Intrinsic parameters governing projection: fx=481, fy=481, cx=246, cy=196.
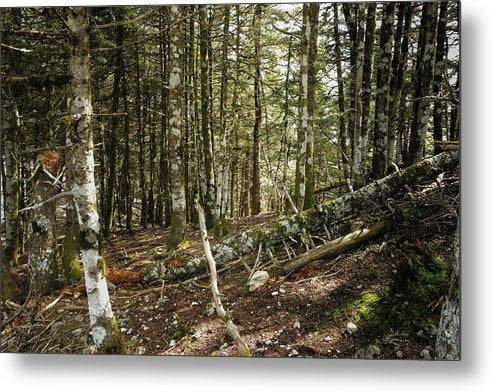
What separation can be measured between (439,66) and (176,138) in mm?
1874

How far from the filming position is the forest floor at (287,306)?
3.12 m

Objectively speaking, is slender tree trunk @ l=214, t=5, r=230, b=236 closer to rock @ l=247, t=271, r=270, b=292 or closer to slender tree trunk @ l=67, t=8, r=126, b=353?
rock @ l=247, t=271, r=270, b=292

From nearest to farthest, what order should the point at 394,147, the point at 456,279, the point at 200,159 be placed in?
the point at 456,279 < the point at 394,147 < the point at 200,159

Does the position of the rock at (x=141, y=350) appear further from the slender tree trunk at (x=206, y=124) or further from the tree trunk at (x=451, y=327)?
the tree trunk at (x=451, y=327)

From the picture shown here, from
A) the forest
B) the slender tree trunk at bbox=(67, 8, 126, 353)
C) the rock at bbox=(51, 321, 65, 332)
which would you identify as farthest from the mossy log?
the rock at bbox=(51, 321, 65, 332)

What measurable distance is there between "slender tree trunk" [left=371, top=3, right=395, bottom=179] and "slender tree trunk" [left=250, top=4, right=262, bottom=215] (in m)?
0.80

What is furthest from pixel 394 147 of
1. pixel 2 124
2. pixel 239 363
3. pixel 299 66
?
pixel 2 124

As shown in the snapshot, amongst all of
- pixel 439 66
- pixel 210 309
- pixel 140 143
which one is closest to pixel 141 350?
pixel 210 309

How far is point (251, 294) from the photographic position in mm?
3314

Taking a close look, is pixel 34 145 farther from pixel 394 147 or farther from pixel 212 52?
pixel 394 147

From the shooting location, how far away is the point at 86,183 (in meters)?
3.23

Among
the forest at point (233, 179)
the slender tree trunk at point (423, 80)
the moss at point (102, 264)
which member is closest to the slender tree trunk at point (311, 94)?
the forest at point (233, 179)

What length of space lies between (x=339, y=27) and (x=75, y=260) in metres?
2.45

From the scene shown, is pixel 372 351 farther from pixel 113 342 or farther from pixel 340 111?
pixel 113 342
